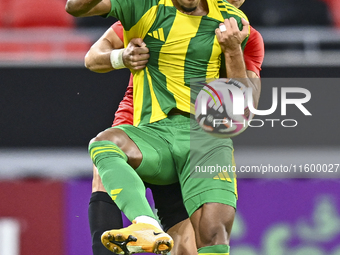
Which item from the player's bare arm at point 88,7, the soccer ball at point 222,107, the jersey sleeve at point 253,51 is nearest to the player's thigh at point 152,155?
the soccer ball at point 222,107

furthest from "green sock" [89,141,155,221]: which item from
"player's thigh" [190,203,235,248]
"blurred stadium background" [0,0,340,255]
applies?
"blurred stadium background" [0,0,340,255]

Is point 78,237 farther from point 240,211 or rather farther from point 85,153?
point 240,211

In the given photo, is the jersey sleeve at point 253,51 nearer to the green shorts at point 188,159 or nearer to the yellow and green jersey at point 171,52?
the yellow and green jersey at point 171,52

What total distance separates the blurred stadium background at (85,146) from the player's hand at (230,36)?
1.36 meters

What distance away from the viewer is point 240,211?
3650mm

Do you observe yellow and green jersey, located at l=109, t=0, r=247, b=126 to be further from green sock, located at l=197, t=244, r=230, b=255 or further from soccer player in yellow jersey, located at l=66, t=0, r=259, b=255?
green sock, located at l=197, t=244, r=230, b=255

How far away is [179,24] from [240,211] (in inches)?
61.2

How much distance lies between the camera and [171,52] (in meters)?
2.46

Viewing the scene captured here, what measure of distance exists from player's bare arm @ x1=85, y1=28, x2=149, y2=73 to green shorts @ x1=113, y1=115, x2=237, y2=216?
0.85 feet

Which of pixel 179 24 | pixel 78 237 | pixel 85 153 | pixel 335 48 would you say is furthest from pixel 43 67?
pixel 335 48

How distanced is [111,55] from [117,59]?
0.25 feet

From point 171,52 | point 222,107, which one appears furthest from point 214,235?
point 171,52

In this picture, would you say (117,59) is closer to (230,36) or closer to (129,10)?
(129,10)

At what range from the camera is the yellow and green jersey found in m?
2.43
